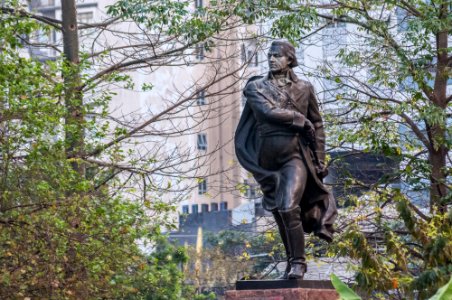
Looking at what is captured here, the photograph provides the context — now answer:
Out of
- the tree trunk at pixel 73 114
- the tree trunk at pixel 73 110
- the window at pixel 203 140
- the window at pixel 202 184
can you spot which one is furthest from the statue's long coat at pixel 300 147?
the window at pixel 203 140

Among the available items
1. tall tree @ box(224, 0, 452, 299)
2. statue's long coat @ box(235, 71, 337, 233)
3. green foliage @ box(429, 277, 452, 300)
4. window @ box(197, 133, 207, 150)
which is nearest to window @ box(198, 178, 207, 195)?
window @ box(197, 133, 207, 150)

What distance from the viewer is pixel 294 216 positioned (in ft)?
45.7

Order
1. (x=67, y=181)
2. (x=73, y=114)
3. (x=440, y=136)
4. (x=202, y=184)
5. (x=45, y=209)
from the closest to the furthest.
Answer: (x=45, y=209) < (x=67, y=181) < (x=440, y=136) < (x=73, y=114) < (x=202, y=184)

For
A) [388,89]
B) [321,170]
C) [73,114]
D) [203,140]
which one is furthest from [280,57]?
[203,140]

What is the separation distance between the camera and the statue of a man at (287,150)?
1398 centimetres

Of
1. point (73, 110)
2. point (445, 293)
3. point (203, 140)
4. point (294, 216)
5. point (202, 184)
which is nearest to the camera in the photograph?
point (445, 293)

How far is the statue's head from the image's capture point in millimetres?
14125

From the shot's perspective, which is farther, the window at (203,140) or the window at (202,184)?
the window at (203,140)

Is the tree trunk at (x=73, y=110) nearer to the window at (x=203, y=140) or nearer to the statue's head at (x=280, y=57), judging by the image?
the statue's head at (x=280, y=57)

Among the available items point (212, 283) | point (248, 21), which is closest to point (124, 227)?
point (248, 21)

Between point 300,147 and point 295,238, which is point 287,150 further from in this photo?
point 295,238

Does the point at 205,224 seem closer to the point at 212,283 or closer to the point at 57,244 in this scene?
the point at 212,283

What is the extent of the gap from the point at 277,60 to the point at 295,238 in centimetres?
158

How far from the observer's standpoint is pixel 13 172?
2005 cm
